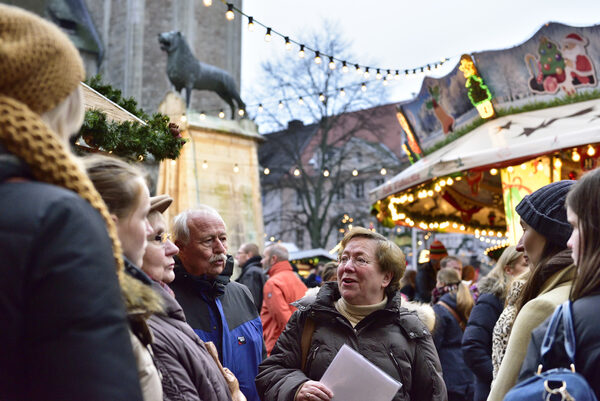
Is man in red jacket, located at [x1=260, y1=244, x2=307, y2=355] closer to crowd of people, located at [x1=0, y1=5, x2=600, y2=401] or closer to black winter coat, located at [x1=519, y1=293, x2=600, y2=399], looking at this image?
crowd of people, located at [x1=0, y1=5, x2=600, y2=401]

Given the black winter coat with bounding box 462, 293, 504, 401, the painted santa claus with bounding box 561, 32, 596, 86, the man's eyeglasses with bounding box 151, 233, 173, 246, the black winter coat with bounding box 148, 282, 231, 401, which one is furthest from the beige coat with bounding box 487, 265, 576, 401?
the painted santa claus with bounding box 561, 32, 596, 86

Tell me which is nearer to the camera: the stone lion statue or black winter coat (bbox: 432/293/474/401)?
black winter coat (bbox: 432/293/474/401)

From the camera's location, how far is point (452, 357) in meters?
6.48

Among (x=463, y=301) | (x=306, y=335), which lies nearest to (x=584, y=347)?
(x=306, y=335)

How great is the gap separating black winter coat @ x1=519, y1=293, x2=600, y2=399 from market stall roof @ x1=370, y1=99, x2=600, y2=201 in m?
7.52

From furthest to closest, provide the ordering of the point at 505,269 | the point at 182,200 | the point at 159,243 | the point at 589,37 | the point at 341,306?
1. the point at 182,200
2. the point at 589,37
3. the point at 505,269
4. the point at 341,306
5. the point at 159,243

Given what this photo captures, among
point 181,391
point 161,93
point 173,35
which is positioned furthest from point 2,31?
point 161,93

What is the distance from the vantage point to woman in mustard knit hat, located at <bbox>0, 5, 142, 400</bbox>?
4.25 feet

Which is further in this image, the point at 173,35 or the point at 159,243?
the point at 173,35

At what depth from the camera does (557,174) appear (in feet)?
33.8

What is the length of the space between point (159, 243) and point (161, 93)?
24.7m

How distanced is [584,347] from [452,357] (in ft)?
15.8

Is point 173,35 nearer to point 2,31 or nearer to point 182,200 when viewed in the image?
point 182,200

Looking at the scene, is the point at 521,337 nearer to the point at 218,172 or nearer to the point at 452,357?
the point at 452,357
